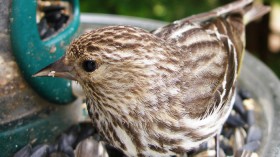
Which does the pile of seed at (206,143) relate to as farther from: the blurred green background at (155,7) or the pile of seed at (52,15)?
the blurred green background at (155,7)

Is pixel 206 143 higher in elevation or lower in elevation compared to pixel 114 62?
lower

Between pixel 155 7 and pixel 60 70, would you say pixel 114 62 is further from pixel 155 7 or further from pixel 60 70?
pixel 155 7

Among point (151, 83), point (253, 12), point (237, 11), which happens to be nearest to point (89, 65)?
point (151, 83)

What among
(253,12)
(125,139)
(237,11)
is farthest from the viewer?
(253,12)

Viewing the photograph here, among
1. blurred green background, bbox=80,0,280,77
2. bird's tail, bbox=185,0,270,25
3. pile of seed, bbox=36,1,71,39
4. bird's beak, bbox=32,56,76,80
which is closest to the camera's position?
bird's beak, bbox=32,56,76,80

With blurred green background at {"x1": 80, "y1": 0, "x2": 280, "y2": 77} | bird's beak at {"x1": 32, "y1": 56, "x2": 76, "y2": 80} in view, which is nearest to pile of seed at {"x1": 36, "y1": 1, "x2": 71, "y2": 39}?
bird's beak at {"x1": 32, "y1": 56, "x2": 76, "y2": 80}

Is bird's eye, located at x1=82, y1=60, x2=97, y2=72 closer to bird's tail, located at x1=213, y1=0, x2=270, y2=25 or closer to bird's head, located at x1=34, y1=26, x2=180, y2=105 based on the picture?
bird's head, located at x1=34, y1=26, x2=180, y2=105

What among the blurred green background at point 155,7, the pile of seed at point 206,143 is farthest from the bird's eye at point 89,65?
the blurred green background at point 155,7
